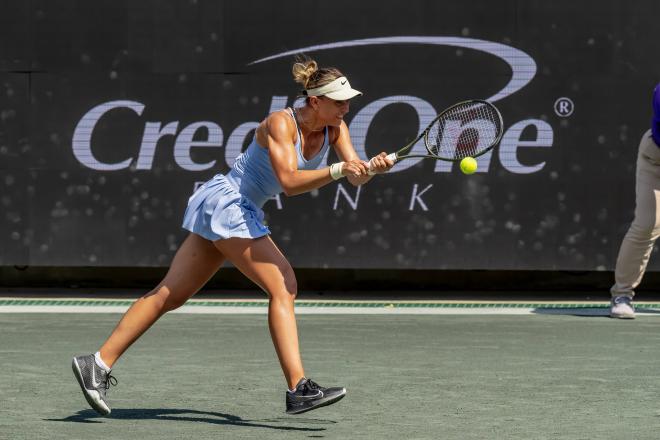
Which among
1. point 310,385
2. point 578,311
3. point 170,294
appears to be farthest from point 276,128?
point 578,311

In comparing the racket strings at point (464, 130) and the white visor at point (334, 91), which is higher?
the white visor at point (334, 91)

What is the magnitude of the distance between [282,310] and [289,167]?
1.92ft

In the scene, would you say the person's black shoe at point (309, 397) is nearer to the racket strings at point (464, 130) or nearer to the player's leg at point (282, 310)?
the player's leg at point (282, 310)

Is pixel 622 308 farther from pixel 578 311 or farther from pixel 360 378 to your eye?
pixel 360 378

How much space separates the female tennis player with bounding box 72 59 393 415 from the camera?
234 inches

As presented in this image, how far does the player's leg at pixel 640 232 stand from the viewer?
9.64 meters

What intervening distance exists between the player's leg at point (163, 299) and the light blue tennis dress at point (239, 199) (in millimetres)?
116

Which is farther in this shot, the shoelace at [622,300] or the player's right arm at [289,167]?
the shoelace at [622,300]

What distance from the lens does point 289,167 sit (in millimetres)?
5949

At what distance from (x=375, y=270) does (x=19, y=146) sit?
2956mm

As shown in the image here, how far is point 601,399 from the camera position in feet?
21.6

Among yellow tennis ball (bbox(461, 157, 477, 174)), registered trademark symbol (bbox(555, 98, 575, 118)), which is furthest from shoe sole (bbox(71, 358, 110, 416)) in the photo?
registered trademark symbol (bbox(555, 98, 575, 118))

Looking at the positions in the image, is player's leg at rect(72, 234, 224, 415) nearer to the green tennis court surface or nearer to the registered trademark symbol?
the green tennis court surface

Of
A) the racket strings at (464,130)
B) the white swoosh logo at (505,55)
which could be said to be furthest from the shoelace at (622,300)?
the racket strings at (464,130)
